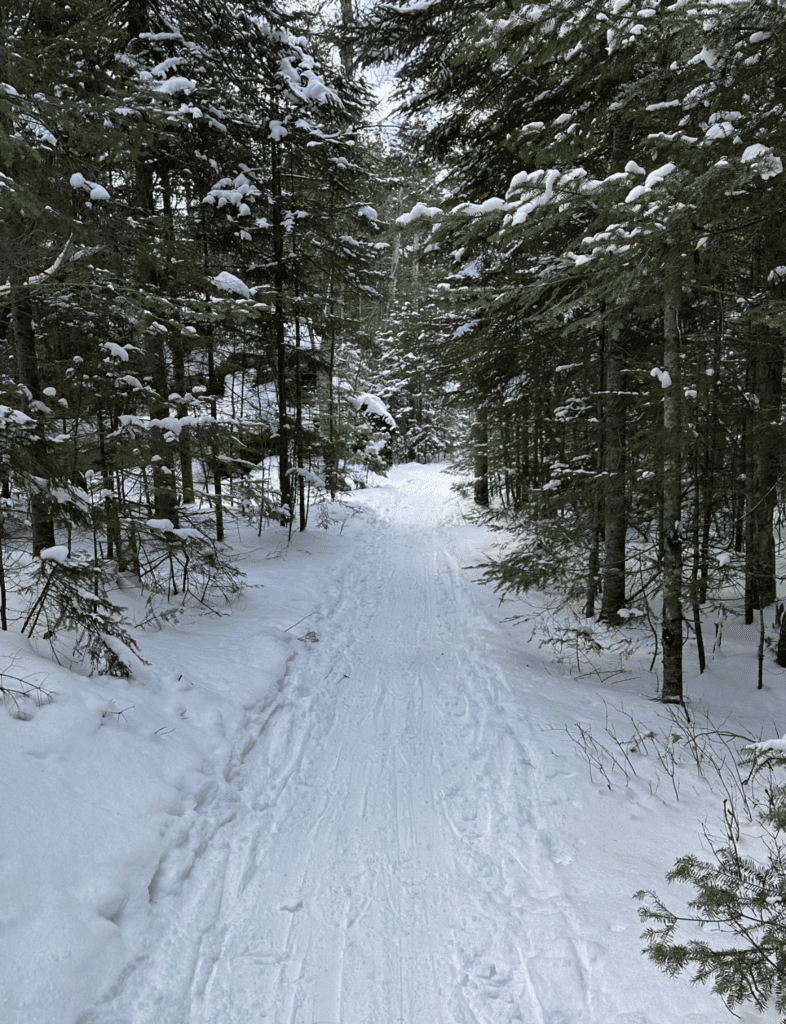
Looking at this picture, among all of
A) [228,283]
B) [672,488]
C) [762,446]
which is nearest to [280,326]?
[228,283]

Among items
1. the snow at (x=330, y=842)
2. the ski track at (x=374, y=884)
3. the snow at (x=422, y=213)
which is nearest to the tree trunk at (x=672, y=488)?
the snow at (x=330, y=842)

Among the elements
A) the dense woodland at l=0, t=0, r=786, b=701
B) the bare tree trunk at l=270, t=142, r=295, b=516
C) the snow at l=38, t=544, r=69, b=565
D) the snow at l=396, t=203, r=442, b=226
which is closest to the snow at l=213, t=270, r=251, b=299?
the dense woodland at l=0, t=0, r=786, b=701

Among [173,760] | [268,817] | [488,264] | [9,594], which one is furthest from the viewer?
[488,264]

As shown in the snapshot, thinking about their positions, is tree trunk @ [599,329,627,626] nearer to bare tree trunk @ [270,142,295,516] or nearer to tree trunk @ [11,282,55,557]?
tree trunk @ [11,282,55,557]

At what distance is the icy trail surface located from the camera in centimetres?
274

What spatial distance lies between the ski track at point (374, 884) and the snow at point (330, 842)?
1 centimetres

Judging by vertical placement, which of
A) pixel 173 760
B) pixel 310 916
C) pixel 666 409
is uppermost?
pixel 666 409

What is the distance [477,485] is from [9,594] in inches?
630

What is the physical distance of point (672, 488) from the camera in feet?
19.4

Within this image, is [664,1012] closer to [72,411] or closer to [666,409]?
[666,409]

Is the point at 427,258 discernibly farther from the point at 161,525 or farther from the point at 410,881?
the point at 410,881

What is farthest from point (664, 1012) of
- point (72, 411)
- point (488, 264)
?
point (488, 264)

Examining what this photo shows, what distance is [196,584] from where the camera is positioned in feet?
28.1

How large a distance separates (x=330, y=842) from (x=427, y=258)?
1022 cm
